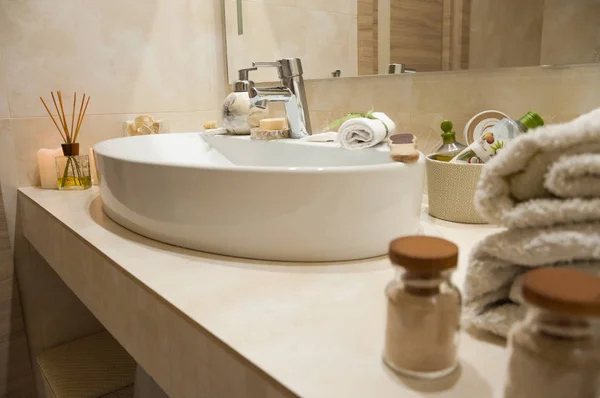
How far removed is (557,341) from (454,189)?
53 centimetres

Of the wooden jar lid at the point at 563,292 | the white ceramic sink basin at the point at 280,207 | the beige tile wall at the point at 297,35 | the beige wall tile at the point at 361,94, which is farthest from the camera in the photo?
the beige tile wall at the point at 297,35

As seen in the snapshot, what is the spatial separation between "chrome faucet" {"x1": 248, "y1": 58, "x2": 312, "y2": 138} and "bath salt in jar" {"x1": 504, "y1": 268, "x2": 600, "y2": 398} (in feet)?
2.76

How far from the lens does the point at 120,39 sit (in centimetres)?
133

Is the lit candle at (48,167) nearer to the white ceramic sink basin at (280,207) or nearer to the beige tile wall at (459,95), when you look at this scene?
the white ceramic sink basin at (280,207)

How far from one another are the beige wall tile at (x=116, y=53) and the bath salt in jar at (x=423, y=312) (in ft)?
3.87

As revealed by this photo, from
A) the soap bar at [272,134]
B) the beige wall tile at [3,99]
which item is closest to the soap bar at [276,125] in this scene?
the soap bar at [272,134]

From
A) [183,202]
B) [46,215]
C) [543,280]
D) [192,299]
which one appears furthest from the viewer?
[46,215]

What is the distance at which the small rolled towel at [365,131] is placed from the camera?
87cm

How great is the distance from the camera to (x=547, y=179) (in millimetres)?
375

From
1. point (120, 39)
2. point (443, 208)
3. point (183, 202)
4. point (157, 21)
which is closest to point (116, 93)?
point (120, 39)

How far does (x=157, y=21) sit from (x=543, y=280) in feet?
4.51

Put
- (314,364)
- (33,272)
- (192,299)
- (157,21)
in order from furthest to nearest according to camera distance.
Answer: (157,21) < (33,272) < (192,299) < (314,364)

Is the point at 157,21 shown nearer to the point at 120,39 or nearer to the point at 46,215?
the point at 120,39

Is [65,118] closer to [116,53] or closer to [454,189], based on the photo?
[116,53]
